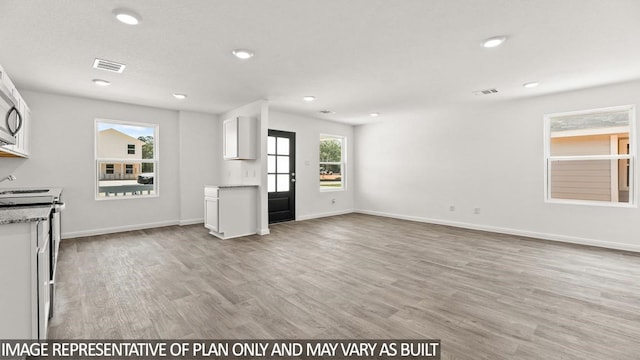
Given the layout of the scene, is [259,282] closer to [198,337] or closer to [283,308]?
[283,308]

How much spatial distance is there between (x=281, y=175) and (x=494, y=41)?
4.65 meters

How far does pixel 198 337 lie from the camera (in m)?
2.02

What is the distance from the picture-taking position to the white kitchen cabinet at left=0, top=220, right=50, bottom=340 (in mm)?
1633

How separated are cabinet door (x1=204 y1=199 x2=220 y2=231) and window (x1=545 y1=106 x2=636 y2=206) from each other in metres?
5.69

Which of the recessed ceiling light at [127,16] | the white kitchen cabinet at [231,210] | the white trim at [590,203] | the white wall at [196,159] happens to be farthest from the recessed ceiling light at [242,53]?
the white trim at [590,203]

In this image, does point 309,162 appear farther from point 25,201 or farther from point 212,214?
point 25,201

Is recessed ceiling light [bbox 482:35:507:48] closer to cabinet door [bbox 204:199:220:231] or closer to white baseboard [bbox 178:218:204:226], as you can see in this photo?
cabinet door [bbox 204:199:220:231]

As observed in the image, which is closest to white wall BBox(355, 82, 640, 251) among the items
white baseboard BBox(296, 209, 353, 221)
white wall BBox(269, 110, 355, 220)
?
white baseboard BBox(296, 209, 353, 221)

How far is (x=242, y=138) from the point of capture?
17.5 ft

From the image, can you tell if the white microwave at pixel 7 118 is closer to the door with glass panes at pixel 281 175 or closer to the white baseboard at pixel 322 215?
the door with glass panes at pixel 281 175

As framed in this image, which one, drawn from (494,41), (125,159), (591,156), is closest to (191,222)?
(125,159)

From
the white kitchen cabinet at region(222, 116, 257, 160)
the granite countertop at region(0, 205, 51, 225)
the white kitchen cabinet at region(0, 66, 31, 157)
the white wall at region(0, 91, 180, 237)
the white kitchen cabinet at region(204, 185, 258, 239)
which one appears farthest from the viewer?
the white kitchen cabinet at region(222, 116, 257, 160)

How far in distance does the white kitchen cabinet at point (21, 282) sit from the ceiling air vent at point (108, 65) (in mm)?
2469

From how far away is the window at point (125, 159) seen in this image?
5.31 m
